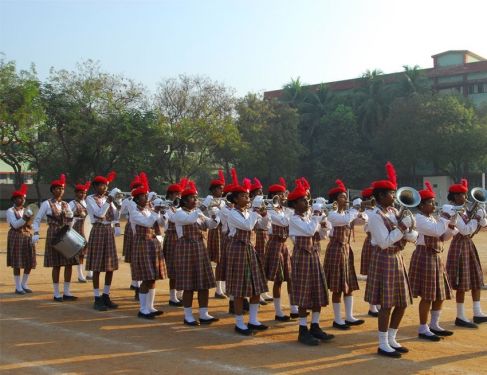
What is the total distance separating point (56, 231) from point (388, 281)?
618 centimetres

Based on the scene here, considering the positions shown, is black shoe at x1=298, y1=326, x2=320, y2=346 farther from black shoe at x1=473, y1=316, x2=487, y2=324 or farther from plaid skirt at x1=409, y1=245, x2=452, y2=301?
black shoe at x1=473, y1=316, x2=487, y2=324

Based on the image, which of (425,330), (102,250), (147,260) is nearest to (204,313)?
(147,260)

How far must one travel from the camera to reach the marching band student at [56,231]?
1030cm

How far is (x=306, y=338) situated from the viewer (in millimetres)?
7285

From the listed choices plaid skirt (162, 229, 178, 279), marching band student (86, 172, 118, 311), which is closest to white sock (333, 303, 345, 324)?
plaid skirt (162, 229, 178, 279)

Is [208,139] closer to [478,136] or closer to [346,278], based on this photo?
[478,136]

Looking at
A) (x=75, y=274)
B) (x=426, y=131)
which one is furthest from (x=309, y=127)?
(x=75, y=274)

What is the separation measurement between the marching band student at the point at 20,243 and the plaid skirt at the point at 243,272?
4887 mm

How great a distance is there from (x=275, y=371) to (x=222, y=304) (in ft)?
12.9

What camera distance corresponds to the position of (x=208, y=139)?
40156 mm

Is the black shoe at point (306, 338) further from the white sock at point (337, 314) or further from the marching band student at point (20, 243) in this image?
the marching band student at point (20, 243)

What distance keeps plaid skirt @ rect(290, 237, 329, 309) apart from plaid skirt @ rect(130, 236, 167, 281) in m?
2.30

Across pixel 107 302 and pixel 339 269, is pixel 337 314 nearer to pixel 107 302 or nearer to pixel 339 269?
pixel 339 269

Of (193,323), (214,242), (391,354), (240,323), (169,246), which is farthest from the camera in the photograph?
(214,242)
